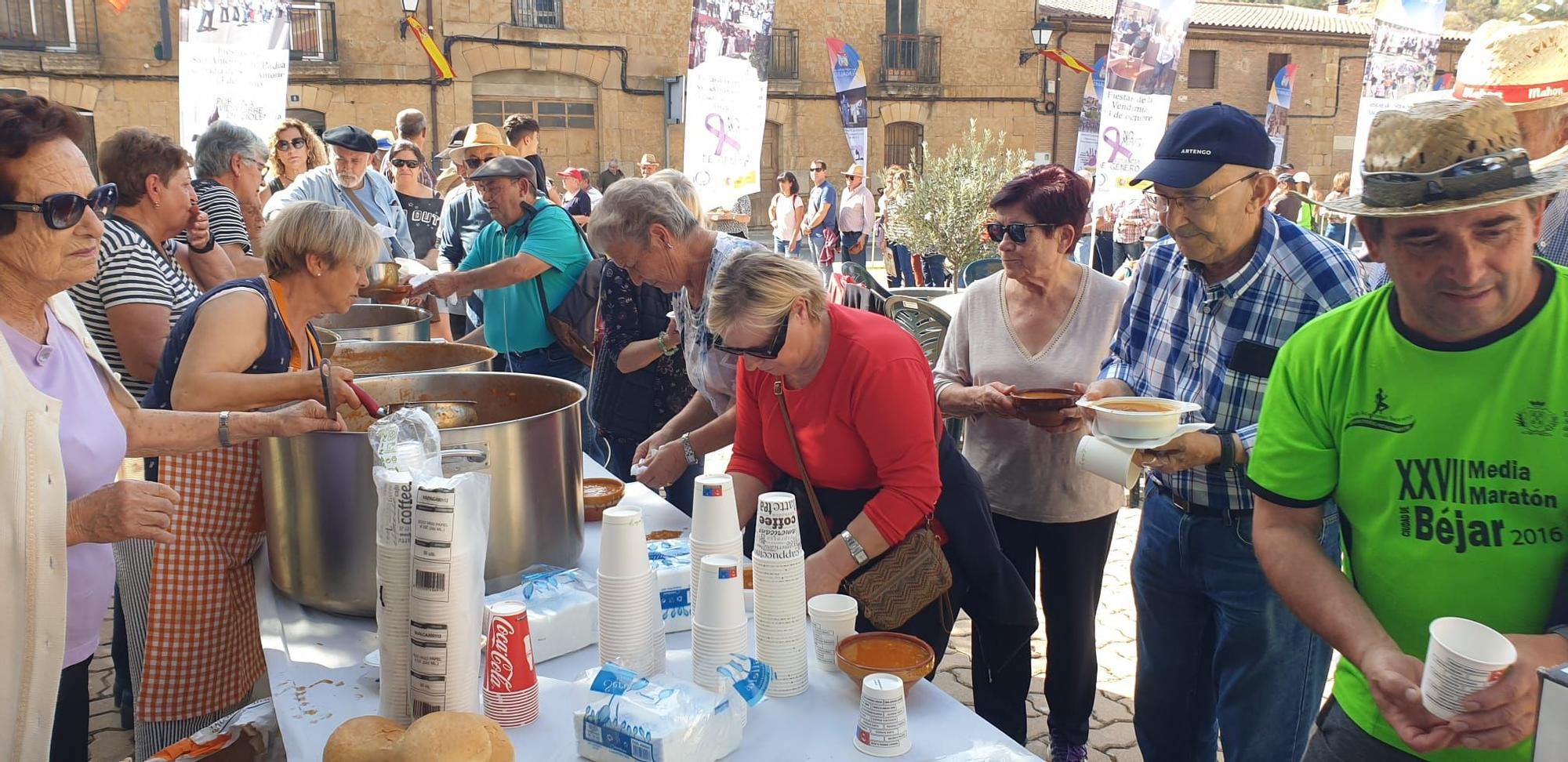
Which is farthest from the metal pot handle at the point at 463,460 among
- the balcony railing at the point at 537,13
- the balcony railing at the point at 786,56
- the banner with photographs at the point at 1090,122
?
the balcony railing at the point at 786,56

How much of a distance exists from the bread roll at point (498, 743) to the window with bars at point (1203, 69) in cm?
2848

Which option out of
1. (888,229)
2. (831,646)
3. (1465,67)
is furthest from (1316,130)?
(831,646)

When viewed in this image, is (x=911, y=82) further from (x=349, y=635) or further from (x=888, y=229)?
(x=349, y=635)

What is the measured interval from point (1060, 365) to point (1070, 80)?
24517 mm

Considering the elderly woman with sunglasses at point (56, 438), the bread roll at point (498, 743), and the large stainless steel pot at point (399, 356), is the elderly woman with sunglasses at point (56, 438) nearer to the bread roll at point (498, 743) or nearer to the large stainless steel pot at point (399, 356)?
the bread roll at point (498, 743)

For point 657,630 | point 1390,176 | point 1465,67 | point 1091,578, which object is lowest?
point 1091,578

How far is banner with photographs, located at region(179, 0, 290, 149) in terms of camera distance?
7207mm

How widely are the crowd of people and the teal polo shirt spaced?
585 mm

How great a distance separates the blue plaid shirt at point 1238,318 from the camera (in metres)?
2.05

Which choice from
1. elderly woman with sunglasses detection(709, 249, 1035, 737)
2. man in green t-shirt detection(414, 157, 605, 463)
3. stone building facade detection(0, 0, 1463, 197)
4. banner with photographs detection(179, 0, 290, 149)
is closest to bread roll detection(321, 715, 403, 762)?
elderly woman with sunglasses detection(709, 249, 1035, 737)

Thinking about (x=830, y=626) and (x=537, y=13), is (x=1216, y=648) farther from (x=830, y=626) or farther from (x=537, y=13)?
(x=537, y=13)

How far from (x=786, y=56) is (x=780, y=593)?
22.1 m

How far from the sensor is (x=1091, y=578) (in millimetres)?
2771

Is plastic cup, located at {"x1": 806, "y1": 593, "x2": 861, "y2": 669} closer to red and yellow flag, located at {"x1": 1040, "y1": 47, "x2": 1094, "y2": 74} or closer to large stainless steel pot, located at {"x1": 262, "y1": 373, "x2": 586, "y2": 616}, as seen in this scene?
large stainless steel pot, located at {"x1": 262, "y1": 373, "x2": 586, "y2": 616}
